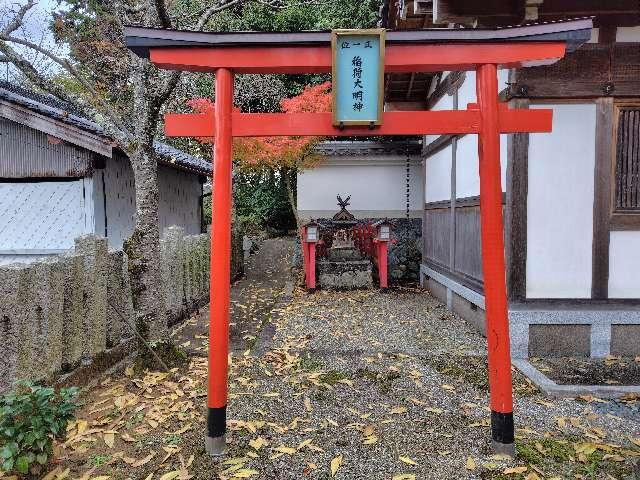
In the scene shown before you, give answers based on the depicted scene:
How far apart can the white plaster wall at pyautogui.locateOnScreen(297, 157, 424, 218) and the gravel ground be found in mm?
7419

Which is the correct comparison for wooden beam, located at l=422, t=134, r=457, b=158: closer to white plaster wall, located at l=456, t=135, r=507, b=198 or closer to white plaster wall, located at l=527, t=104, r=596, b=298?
white plaster wall, located at l=456, t=135, r=507, b=198

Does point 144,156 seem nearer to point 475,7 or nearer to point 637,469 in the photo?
point 475,7

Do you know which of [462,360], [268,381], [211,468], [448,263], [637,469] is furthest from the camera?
[448,263]

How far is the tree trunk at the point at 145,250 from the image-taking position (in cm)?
544

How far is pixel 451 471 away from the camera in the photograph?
3.39 metres

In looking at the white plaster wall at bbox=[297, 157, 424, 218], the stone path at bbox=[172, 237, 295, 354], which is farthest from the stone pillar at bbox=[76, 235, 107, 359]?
the white plaster wall at bbox=[297, 157, 424, 218]

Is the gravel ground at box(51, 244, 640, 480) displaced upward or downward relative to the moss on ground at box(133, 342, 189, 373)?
downward

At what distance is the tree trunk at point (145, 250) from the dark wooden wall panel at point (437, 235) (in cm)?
605

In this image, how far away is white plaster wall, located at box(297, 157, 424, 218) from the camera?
44.7ft

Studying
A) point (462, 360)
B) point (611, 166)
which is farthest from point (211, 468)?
point (611, 166)

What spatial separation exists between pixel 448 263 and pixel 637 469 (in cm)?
598

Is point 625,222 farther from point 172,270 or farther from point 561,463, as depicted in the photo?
point 172,270

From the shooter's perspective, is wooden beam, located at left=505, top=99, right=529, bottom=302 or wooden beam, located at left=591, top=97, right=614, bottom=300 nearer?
wooden beam, located at left=591, top=97, right=614, bottom=300

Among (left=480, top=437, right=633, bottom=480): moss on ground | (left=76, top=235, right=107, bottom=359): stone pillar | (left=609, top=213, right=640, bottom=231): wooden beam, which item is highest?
(left=609, top=213, right=640, bottom=231): wooden beam
